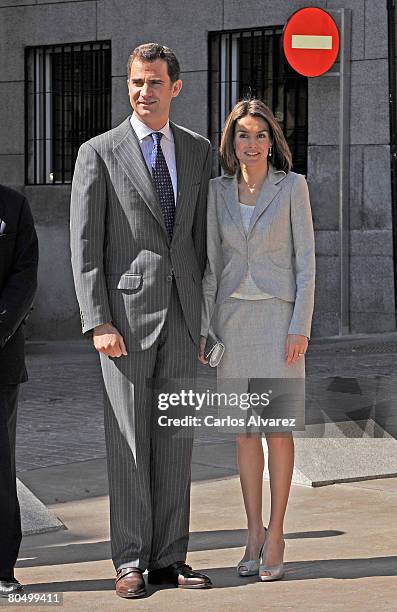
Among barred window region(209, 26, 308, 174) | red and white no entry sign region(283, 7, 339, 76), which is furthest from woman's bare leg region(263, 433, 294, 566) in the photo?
barred window region(209, 26, 308, 174)

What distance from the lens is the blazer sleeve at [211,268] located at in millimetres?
5715

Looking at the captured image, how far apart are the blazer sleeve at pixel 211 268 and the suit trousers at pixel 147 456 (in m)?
0.15

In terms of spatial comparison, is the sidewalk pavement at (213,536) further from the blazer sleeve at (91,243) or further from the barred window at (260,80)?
the barred window at (260,80)

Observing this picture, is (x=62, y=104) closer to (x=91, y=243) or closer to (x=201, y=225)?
(x=201, y=225)

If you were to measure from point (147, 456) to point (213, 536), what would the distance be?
42.3 inches

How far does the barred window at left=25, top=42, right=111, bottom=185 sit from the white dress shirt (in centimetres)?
1149

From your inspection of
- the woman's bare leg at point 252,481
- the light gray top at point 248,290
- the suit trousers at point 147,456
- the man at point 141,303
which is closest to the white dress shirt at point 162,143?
the man at point 141,303

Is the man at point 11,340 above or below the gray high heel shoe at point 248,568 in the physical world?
above

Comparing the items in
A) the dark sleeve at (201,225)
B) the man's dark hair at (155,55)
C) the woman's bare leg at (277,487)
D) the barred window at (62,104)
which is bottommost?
the woman's bare leg at (277,487)

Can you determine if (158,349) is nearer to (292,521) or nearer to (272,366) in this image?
(272,366)

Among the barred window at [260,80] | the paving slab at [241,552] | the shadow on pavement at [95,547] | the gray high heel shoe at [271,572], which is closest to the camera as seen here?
the paving slab at [241,552]

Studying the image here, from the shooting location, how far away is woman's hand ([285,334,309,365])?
5.61m

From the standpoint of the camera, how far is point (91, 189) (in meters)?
5.53

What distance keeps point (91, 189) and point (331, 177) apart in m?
9.89
